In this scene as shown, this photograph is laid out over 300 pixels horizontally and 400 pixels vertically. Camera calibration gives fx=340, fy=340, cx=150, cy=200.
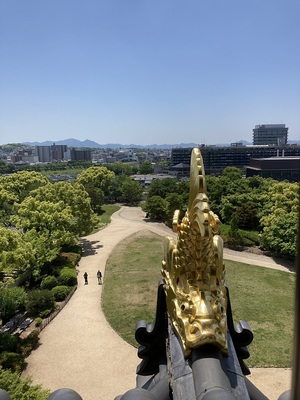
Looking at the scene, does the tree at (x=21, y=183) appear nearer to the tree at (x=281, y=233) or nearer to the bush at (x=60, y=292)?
the bush at (x=60, y=292)

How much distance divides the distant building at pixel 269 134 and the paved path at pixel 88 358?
132961 millimetres

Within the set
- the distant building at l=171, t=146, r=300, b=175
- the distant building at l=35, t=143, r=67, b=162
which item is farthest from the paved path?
the distant building at l=35, t=143, r=67, b=162

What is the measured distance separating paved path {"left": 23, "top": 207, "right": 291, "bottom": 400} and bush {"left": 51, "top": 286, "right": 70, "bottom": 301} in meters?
0.59

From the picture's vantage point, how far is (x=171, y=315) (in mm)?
8328

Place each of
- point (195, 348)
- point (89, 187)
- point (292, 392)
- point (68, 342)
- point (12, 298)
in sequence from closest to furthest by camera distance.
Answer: point (292, 392) < point (195, 348) < point (68, 342) < point (12, 298) < point (89, 187)

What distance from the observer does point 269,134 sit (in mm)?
140250

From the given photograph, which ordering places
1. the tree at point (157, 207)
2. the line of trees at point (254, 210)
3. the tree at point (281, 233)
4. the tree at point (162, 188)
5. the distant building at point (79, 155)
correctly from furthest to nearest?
the distant building at point (79, 155), the tree at point (162, 188), the tree at point (157, 207), the line of trees at point (254, 210), the tree at point (281, 233)

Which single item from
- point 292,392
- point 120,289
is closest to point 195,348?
point 292,392

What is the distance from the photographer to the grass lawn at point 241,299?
15031mm

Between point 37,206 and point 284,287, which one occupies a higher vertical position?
point 37,206

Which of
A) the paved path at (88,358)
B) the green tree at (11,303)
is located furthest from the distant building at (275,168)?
the green tree at (11,303)

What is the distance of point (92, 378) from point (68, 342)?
9.53 feet

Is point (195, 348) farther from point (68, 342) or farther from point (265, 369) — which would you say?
point (68, 342)

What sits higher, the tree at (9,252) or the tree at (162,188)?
the tree at (9,252)
